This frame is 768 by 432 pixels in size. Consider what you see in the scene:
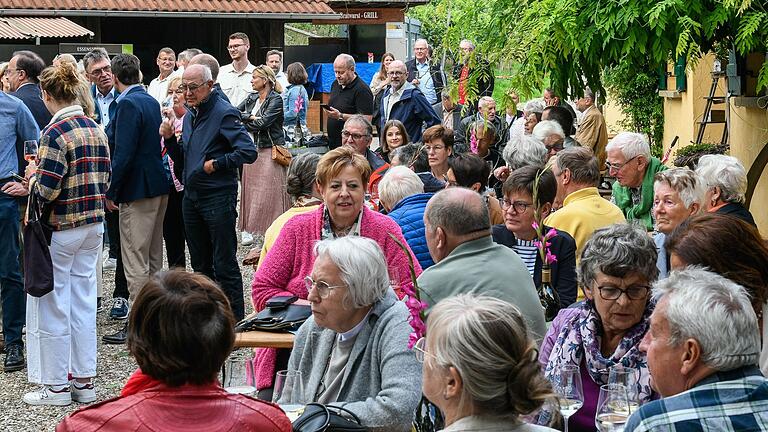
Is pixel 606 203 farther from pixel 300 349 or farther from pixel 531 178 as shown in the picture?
pixel 300 349

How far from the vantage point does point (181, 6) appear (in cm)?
2048

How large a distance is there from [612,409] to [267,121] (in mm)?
8431

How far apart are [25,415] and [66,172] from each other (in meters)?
1.55

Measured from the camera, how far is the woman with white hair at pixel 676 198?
19.7 feet

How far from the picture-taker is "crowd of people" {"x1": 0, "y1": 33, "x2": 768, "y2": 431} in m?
2.94

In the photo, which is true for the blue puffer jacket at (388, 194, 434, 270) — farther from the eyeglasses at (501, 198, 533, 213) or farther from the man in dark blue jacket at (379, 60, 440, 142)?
the man in dark blue jacket at (379, 60, 440, 142)

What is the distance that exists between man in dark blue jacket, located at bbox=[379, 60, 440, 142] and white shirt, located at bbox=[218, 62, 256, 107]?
1.76 metres

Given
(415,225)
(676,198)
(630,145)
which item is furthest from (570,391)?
(630,145)

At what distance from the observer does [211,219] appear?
855cm

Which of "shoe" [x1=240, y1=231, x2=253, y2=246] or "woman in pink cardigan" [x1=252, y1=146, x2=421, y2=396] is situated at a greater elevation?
"woman in pink cardigan" [x1=252, y1=146, x2=421, y2=396]

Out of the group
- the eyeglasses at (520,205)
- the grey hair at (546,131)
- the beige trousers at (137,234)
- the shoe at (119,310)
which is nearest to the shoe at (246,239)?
the shoe at (119,310)

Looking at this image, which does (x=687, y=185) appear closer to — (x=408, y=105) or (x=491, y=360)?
(x=491, y=360)

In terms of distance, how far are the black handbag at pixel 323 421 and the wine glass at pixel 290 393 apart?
4.9 inches

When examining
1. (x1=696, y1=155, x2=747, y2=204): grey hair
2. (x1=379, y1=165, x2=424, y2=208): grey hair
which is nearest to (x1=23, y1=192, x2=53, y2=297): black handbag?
(x1=379, y1=165, x2=424, y2=208): grey hair
